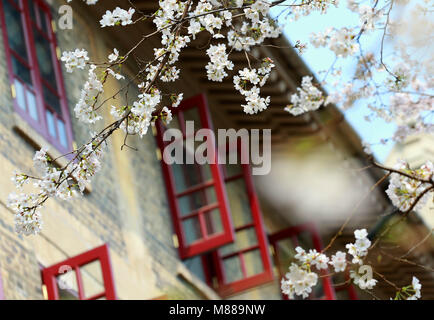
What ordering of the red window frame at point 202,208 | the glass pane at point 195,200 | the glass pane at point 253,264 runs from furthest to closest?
the glass pane at point 253,264
the glass pane at point 195,200
the red window frame at point 202,208

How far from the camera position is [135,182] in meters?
7.62

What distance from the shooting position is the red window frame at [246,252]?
7.94 m

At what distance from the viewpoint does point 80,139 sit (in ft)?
22.5

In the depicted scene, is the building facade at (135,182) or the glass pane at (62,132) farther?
the glass pane at (62,132)

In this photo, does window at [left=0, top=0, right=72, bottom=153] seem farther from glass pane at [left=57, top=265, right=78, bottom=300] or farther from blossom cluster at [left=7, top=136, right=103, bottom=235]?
blossom cluster at [left=7, top=136, right=103, bottom=235]

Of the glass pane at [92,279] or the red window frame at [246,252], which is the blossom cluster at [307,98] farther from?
the red window frame at [246,252]

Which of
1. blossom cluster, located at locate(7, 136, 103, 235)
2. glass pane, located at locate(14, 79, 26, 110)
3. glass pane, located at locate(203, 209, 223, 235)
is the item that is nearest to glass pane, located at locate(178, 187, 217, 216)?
glass pane, located at locate(203, 209, 223, 235)

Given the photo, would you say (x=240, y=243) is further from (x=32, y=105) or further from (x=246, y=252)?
(x=32, y=105)

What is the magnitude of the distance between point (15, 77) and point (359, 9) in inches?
107

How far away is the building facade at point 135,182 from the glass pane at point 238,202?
1.1 inches

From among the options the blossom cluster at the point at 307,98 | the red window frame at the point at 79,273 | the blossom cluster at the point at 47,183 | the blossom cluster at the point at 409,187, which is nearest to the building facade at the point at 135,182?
the red window frame at the point at 79,273

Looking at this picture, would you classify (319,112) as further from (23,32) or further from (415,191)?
(415,191)

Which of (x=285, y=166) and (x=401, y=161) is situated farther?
(x=285, y=166)
